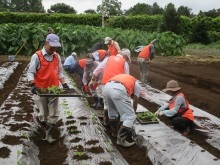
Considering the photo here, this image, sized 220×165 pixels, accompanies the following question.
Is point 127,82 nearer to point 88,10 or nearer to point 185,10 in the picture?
point 185,10

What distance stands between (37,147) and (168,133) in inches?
85.1

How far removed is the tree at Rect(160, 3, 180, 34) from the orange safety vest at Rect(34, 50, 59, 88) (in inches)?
922

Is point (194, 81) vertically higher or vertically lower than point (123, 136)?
lower

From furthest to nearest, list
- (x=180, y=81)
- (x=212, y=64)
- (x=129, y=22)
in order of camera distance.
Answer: (x=129, y=22), (x=212, y=64), (x=180, y=81)

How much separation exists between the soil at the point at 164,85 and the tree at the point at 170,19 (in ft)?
32.0

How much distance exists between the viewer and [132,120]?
4.95 meters

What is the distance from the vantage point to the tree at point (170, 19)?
27.3 m

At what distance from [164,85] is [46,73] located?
6.44m

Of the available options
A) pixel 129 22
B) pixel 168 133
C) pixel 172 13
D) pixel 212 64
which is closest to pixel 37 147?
pixel 168 133

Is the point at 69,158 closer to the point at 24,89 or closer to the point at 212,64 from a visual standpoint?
the point at 24,89

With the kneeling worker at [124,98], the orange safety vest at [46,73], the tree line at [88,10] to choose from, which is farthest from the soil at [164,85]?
the tree line at [88,10]

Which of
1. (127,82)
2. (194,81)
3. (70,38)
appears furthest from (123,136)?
(70,38)

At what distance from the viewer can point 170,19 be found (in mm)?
27672

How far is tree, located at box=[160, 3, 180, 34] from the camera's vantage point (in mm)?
27281
